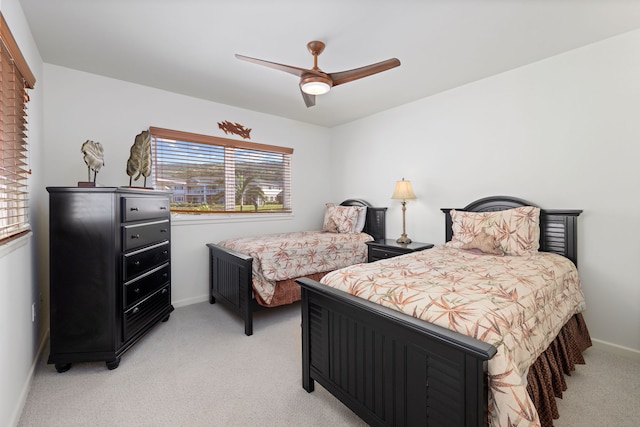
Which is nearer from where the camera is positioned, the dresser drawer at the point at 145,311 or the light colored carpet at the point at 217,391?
the light colored carpet at the point at 217,391

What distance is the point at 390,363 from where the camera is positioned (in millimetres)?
1345

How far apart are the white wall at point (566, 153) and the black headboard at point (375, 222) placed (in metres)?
0.53

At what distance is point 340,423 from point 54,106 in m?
3.54

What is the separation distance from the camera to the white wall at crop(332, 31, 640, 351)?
227 centimetres

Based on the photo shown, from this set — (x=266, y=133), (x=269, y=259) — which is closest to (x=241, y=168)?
(x=266, y=133)

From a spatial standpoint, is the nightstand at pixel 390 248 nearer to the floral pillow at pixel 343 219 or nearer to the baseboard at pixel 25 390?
the floral pillow at pixel 343 219

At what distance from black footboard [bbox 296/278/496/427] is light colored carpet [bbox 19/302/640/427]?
0.20 m

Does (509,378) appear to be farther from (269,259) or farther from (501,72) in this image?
(501,72)

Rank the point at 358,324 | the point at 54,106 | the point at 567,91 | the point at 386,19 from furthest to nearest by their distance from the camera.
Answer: the point at 54,106 < the point at 567,91 < the point at 386,19 < the point at 358,324

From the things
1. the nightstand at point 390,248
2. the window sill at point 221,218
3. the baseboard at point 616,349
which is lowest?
the baseboard at point 616,349

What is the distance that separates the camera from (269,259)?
2.86 metres

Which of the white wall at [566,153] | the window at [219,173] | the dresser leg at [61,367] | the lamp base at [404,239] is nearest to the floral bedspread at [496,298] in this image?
the white wall at [566,153]

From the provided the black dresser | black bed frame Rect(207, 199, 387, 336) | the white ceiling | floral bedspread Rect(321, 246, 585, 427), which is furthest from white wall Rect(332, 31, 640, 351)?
the black dresser

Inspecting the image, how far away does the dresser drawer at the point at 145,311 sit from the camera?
2.25 m
